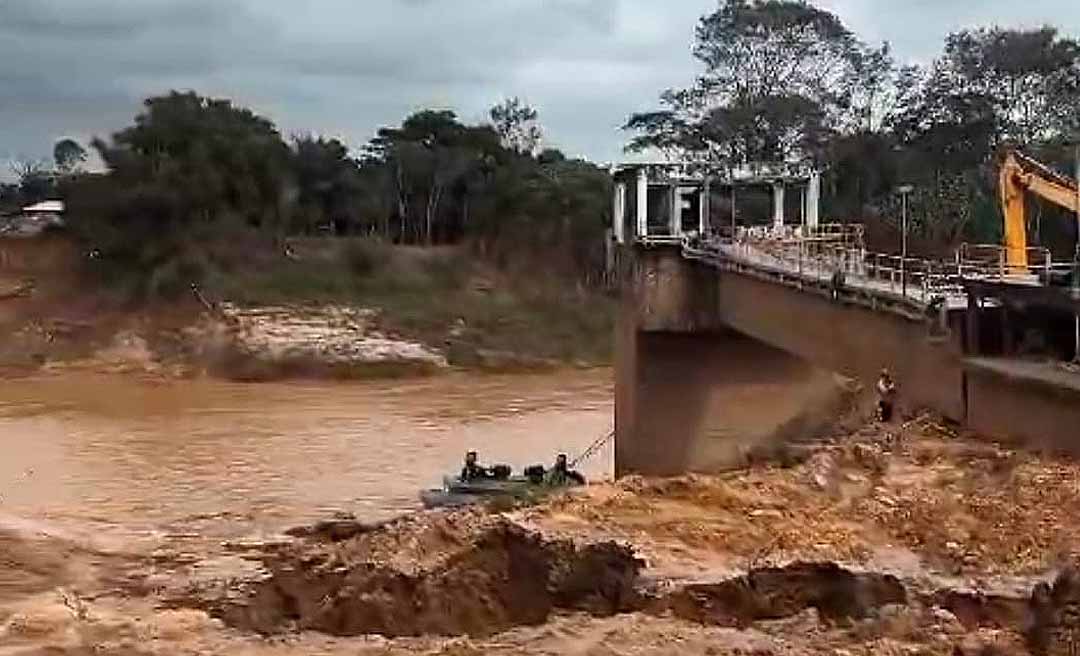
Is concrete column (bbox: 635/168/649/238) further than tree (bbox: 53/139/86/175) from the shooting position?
No

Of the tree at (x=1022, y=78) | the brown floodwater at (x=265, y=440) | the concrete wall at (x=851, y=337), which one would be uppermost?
the tree at (x=1022, y=78)

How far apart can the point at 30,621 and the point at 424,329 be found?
48293mm

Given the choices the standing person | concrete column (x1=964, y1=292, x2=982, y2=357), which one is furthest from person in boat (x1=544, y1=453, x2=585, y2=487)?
concrete column (x1=964, y1=292, x2=982, y2=357)

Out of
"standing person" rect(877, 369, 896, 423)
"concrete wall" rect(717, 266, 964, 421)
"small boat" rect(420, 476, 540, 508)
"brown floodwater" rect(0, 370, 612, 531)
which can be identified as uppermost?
"concrete wall" rect(717, 266, 964, 421)

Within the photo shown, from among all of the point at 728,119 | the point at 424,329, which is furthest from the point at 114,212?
the point at 728,119

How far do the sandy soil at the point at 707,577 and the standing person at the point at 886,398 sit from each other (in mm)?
2126

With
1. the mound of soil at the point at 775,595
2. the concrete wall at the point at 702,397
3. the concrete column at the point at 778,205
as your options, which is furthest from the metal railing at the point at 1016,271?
the concrete column at the point at 778,205

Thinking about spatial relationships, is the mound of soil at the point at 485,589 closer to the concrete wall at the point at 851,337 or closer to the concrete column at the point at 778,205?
the concrete wall at the point at 851,337

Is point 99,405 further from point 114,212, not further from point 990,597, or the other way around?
point 990,597

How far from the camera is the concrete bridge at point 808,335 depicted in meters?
20.2

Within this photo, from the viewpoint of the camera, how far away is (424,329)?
221 ft

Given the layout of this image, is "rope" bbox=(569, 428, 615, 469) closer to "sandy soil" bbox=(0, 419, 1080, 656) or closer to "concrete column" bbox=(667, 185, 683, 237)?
"concrete column" bbox=(667, 185, 683, 237)

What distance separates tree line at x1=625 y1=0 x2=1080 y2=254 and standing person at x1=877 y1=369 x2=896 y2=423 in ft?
113

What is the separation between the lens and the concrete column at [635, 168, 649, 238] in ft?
118
